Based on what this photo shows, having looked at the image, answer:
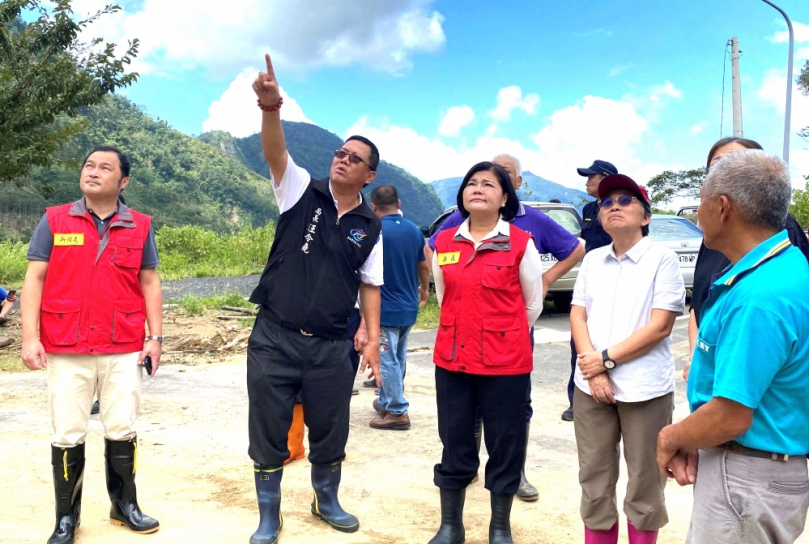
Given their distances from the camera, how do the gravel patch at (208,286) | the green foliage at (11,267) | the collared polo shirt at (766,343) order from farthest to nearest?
1. the green foliage at (11,267)
2. the gravel patch at (208,286)
3. the collared polo shirt at (766,343)

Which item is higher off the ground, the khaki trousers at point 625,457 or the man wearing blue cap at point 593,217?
the man wearing blue cap at point 593,217

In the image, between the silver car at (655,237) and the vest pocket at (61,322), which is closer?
the vest pocket at (61,322)

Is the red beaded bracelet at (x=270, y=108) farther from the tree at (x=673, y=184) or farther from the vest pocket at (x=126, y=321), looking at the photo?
the tree at (x=673, y=184)

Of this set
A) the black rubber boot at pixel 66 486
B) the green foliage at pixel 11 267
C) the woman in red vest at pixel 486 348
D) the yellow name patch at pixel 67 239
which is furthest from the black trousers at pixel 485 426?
the green foliage at pixel 11 267

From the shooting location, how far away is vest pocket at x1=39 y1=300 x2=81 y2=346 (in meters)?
3.40

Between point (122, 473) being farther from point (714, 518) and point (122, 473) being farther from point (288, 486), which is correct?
point (714, 518)

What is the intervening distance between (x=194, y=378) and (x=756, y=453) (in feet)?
20.4

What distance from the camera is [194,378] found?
722 centimetres

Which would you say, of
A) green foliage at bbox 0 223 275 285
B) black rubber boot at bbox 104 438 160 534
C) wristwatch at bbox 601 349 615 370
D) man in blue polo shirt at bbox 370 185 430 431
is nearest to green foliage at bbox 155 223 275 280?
green foliage at bbox 0 223 275 285

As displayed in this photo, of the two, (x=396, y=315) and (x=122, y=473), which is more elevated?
(x=396, y=315)

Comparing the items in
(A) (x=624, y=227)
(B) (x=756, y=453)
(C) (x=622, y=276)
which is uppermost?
(A) (x=624, y=227)

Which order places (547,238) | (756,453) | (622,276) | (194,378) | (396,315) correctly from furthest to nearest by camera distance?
(194,378)
(396,315)
(547,238)
(622,276)
(756,453)

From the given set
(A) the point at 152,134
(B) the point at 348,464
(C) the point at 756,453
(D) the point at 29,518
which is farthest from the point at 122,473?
(A) the point at 152,134

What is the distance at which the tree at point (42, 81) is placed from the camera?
908cm
